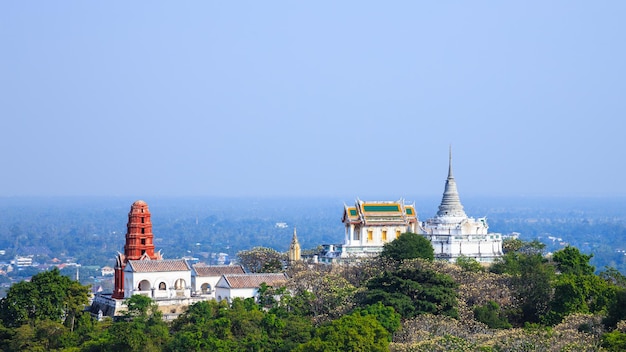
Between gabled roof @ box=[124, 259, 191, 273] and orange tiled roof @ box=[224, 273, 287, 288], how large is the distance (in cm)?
253

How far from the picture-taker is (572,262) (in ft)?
190

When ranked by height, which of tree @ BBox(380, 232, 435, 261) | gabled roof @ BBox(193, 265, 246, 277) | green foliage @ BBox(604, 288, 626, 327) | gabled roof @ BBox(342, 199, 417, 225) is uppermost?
gabled roof @ BBox(342, 199, 417, 225)

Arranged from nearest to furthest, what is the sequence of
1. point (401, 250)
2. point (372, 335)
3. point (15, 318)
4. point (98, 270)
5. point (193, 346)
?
1. point (372, 335)
2. point (193, 346)
3. point (15, 318)
4. point (401, 250)
5. point (98, 270)

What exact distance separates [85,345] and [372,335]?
1203 centimetres

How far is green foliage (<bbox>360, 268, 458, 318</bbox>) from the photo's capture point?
157 ft

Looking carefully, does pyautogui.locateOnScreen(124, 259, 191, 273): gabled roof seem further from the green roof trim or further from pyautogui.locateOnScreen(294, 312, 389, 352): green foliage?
pyautogui.locateOnScreen(294, 312, 389, 352): green foliage

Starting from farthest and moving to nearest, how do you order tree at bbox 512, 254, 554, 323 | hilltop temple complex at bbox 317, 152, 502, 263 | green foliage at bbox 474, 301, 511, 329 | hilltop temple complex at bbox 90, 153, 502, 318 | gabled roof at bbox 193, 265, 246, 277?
hilltop temple complex at bbox 317, 152, 502, 263
gabled roof at bbox 193, 265, 246, 277
hilltop temple complex at bbox 90, 153, 502, 318
tree at bbox 512, 254, 554, 323
green foliage at bbox 474, 301, 511, 329

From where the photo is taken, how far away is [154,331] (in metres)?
47.6

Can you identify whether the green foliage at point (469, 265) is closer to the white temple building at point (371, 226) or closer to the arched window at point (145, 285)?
the white temple building at point (371, 226)

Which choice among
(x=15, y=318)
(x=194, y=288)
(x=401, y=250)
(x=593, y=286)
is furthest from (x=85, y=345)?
(x=593, y=286)

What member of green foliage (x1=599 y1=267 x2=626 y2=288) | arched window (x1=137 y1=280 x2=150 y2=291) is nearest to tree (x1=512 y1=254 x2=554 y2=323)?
green foliage (x1=599 y1=267 x2=626 y2=288)

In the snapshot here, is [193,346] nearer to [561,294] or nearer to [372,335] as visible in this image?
[372,335]

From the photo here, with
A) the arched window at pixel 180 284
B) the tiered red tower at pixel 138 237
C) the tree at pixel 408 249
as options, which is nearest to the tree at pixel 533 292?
the tree at pixel 408 249

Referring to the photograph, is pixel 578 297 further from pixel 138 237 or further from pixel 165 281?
pixel 138 237
